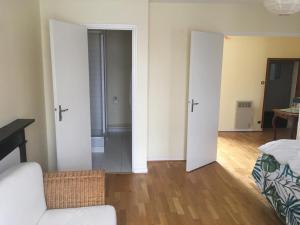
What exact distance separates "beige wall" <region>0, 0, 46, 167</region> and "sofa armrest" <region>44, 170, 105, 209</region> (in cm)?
67

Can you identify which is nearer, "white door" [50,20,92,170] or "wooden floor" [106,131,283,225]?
"wooden floor" [106,131,283,225]

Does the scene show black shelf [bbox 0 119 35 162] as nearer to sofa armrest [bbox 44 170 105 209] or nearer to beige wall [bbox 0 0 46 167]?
beige wall [bbox 0 0 46 167]

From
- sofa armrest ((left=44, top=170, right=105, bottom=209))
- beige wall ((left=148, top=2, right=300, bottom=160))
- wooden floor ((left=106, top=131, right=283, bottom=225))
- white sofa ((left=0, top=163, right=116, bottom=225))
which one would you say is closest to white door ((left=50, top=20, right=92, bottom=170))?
wooden floor ((left=106, top=131, right=283, bottom=225))

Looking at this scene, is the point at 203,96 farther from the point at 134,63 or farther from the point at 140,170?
the point at 140,170

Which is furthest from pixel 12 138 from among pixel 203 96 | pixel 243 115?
pixel 243 115

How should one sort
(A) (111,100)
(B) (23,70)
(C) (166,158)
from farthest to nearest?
(A) (111,100)
(C) (166,158)
(B) (23,70)

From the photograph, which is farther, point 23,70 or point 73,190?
point 23,70

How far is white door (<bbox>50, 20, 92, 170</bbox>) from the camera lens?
9.91ft

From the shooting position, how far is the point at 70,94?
322 cm

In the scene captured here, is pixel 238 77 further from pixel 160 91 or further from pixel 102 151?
pixel 102 151

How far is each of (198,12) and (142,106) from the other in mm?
1596

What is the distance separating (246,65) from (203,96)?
8.11 ft

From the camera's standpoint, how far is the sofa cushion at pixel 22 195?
150 centimetres

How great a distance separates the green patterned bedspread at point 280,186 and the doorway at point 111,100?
1.81 m
